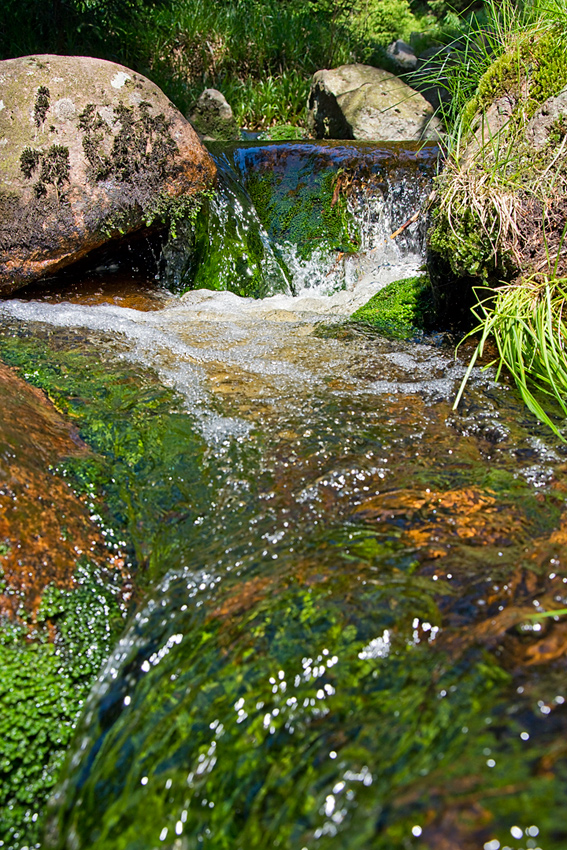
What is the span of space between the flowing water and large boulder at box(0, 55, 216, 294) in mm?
1819

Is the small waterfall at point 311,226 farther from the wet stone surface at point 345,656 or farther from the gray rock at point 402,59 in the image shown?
the gray rock at point 402,59

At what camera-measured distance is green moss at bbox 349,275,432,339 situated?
453 centimetres

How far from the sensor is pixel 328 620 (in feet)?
5.96

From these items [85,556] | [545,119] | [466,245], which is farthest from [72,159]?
[85,556]

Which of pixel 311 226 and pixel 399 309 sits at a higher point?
pixel 311 226

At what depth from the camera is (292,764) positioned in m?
1.44

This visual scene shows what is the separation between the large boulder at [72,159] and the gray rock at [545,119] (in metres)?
3.34

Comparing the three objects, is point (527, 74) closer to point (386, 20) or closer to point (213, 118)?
point (213, 118)

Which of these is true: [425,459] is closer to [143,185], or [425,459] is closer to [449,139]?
[449,139]

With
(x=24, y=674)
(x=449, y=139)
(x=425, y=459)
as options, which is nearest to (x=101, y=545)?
(x=24, y=674)

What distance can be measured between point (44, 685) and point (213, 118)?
10.3 meters

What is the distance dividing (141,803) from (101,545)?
1.08 meters

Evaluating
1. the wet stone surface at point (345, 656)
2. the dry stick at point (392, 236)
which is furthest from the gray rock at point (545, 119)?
the dry stick at point (392, 236)

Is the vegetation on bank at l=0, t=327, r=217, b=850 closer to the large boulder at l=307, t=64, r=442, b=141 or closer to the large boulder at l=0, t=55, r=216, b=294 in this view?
the large boulder at l=0, t=55, r=216, b=294
